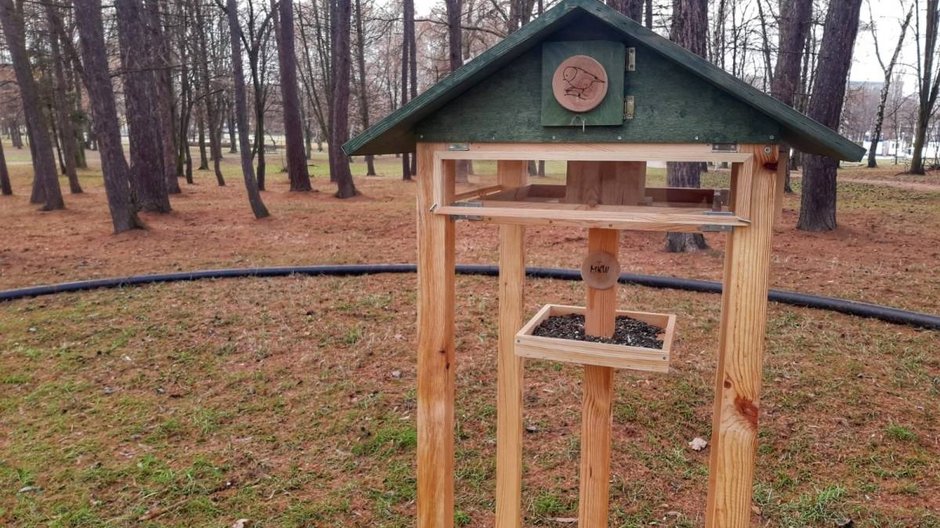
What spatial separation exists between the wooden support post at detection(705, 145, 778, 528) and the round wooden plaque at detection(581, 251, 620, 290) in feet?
1.44

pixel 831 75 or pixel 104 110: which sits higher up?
pixel 831 75

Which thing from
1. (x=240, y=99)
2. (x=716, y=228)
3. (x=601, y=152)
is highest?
(x=240, y=99)

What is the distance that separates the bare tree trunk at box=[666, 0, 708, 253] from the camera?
Answer: 769 cm

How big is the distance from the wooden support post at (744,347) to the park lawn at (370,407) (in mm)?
1086

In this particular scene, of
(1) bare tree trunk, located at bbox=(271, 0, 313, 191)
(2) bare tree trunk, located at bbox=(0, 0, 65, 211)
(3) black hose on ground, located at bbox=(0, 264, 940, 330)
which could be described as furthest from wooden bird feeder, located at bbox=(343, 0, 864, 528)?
→ (2) bare tree trunk, located at bbox=(0, 0, 65, 211)

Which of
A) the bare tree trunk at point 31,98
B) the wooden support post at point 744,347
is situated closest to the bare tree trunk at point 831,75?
the wooden support post at point 744,347

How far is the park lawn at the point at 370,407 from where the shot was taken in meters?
3.10

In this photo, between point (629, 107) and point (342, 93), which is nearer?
point (629, 107)

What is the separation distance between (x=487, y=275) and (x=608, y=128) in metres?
5.42

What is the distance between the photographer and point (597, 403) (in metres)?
2.39

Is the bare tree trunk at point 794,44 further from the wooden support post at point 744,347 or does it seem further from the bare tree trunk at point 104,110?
the bare tree trunk at point 104,110

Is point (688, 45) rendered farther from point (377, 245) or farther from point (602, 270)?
point (602, 270)

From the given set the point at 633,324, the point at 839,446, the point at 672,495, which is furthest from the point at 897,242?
the point at 633,324

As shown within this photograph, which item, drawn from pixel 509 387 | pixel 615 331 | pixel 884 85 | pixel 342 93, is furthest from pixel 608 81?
pixel 884 85
